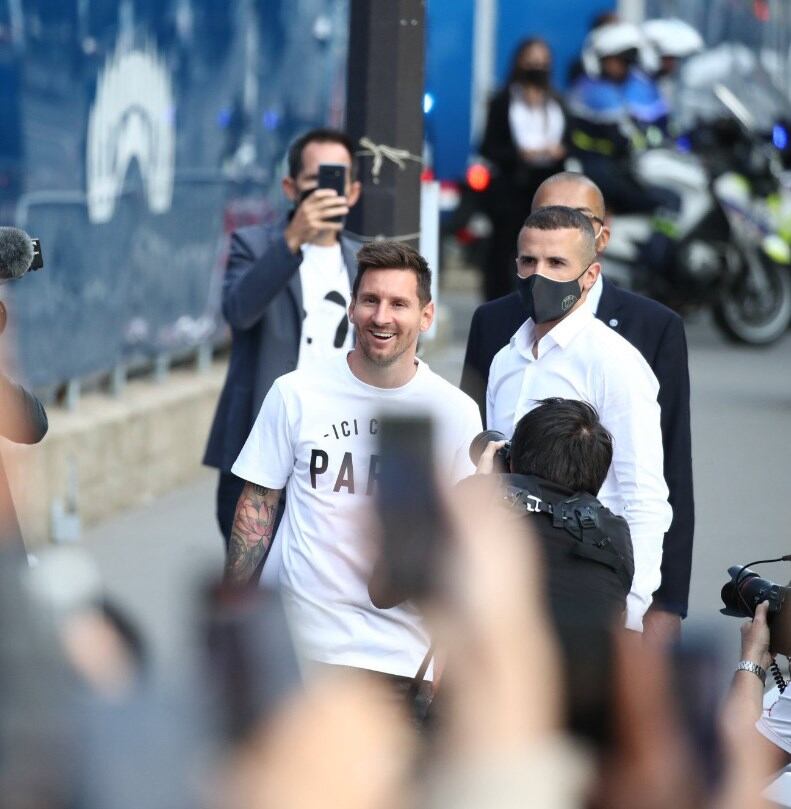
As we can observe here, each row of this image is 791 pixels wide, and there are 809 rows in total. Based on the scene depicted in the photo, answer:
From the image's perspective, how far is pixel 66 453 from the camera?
708cm

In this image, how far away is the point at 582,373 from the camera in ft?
12.8

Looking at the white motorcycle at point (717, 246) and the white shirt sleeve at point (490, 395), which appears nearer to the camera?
the white shirt sleeve at point (490, 395)

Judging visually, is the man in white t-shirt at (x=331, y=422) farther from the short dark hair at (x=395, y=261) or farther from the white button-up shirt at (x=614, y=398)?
the white button-up shirt at (x=614, y=398)

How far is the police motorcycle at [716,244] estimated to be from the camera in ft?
43.8

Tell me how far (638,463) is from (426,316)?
22.2 inches

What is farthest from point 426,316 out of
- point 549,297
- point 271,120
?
point 271,120

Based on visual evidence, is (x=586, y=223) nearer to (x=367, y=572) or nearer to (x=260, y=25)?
(x=367, y=572)

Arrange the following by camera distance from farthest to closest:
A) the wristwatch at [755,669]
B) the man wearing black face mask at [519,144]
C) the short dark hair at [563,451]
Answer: the man wearing black face mask at [519,144], the wristwatch at [755,669], the short dark hair at [563,451]

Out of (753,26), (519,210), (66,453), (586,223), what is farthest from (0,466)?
(753,26)

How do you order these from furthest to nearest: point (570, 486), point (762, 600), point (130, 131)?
point (130, 131), point (762, 600), point (570, 486)

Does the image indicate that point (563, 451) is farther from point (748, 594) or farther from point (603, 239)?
point (603, 239)

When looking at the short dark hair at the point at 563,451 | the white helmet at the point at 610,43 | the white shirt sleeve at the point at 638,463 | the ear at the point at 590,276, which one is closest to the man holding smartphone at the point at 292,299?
the ear at the point at 590,276

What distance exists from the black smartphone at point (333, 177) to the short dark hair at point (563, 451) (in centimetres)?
208

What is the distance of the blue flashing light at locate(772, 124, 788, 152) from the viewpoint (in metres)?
14.0
